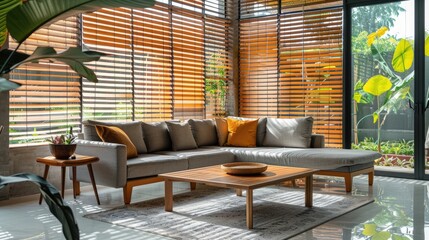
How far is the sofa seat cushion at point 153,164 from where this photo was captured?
182 inches

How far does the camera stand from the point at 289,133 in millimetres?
6199

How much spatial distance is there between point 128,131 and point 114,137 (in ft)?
1.32

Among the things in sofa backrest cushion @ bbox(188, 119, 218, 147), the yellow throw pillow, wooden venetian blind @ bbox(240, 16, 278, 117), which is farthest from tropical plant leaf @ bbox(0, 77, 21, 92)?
wooden venetian blind @ bbox(240, 16, 278, 117)

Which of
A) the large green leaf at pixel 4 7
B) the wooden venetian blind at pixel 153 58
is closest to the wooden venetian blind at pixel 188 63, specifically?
the wooden venetian blind at pixel 153 58

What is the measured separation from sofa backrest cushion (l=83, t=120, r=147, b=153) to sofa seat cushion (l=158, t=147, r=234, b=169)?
0.32 m

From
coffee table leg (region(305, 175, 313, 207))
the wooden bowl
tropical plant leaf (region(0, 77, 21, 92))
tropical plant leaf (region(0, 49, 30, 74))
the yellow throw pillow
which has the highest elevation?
tropical plant leaf (region(0, 49, 30, 74))

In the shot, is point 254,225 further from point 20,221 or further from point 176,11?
point 176,11

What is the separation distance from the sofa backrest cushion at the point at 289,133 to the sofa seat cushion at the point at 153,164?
5.25 ft

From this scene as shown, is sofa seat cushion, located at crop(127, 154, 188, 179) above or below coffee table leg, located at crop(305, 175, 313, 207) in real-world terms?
above

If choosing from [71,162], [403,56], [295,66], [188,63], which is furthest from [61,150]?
[403,56]

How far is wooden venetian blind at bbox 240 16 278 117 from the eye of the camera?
7430mm

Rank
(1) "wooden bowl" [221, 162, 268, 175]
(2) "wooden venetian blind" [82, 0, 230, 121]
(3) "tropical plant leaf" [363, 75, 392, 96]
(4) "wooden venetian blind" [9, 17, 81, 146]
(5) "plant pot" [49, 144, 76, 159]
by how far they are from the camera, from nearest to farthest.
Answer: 1. (1) "wooden bowl" [221, 162, 268, 175]
2. (5) "plant pot" [49, 144, 76, 159]
3. (4) "wooden venetian blind" [9, 17, 81, 146]
4. (2) "wooden venetian blind" [82, 0, 230, 121]
5. (3) "tropical plant leaf" [363, 75, 392, 96]

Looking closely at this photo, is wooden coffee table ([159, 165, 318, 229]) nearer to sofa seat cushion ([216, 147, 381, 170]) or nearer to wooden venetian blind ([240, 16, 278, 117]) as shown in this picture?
sofa seat cushion ([216, 147, 381, 170])

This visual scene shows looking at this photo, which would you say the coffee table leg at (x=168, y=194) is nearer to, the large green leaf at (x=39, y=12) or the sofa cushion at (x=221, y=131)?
the sofa cushion at (x=221, y=131)
